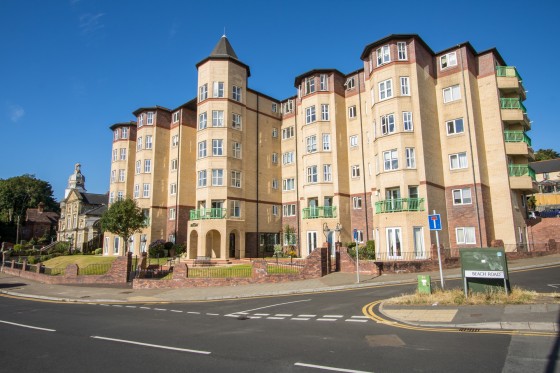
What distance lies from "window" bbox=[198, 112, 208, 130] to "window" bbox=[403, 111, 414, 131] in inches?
798

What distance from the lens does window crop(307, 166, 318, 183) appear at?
37562 millimetres

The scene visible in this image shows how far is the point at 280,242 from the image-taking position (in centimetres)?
4184

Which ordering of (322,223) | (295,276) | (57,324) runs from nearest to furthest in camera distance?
(57,324) → (295,276) → (322,223)

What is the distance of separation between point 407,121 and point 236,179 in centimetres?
1815

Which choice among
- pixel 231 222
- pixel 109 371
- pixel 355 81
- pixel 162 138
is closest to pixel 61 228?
pixel 162 138

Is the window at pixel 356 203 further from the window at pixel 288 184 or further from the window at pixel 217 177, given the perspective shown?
the window at pixel 217 177

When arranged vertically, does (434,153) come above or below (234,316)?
above

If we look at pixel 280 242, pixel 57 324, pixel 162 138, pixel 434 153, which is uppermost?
pixel 162 138

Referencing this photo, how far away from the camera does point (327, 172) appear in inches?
1469

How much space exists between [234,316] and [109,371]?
267 inches

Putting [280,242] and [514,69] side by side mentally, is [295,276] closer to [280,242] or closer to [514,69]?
[280,242]

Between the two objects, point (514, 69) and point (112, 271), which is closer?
point (112, 271)

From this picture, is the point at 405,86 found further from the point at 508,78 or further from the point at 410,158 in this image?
the point at 508,78

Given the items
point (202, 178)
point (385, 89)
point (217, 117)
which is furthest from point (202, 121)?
point (385, 89)
